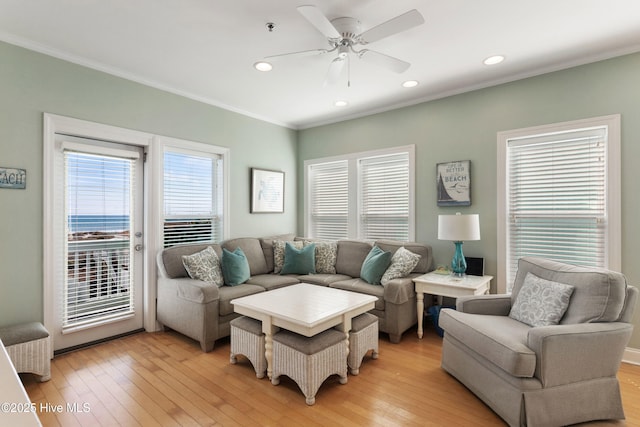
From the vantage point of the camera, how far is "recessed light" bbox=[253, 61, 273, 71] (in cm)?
310

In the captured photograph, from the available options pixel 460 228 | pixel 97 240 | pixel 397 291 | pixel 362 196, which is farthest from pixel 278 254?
pixel 460 228

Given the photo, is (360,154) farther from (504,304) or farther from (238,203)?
(504,304)

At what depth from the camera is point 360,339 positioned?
2.68 meters

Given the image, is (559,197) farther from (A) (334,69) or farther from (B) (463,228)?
(A) (334,69)

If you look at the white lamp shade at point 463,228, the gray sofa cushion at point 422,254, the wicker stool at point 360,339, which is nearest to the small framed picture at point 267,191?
the gray sofa cushion at point 422,254

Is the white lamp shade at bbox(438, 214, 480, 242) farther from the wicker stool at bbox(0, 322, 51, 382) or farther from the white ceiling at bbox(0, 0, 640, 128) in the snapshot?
the wicker stool at bbox(0, 322, 51, 382)

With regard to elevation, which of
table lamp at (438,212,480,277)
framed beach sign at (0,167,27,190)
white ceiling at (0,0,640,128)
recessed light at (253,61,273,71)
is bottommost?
table lamp at (438,212,480,277)

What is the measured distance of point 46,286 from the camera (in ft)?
9.43

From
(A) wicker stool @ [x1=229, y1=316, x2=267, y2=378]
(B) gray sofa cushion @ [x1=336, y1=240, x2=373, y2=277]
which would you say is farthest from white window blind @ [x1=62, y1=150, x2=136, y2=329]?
(B) gray sofa cushion @ [x1=336, y1=240, x2=373, y2=277]

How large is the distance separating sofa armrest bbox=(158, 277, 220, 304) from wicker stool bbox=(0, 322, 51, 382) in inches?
41.9

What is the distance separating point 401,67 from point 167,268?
3.05m

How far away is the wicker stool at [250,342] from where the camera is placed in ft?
8.48

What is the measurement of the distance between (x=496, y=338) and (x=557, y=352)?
320mm

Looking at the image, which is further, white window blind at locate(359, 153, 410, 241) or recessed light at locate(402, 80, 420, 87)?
white window blind at locate(359, 153, 410, 241)
